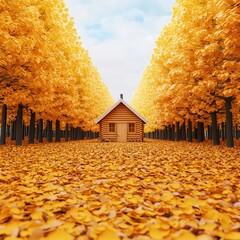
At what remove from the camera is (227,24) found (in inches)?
305

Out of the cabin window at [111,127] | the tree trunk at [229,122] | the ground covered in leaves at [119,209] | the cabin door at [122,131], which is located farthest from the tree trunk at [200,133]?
the ground covered in leaves at [119,209]

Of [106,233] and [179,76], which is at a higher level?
[179,76]

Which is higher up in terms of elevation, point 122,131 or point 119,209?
point 122,131

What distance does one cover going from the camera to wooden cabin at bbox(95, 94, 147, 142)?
28.0 metres

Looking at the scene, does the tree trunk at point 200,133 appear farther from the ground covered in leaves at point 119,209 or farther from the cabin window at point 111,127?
the ground covered in leaves at point 119,209

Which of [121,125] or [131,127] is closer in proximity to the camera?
[121,125]

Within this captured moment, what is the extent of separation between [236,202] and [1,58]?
35.4ft

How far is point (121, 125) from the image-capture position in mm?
28109

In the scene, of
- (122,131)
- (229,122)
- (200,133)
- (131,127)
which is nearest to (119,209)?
(229,122)

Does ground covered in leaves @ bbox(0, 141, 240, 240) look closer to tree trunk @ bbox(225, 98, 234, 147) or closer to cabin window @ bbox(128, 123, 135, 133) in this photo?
tree trunk @ bbox(225, 98, 234, 147)

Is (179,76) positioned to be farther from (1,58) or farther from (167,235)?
(167,235)

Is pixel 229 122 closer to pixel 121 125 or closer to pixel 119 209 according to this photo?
pixel 119 209

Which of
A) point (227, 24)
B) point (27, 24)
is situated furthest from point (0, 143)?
point (227, 24)

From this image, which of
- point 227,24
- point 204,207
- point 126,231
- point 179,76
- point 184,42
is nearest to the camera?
point 126,231
